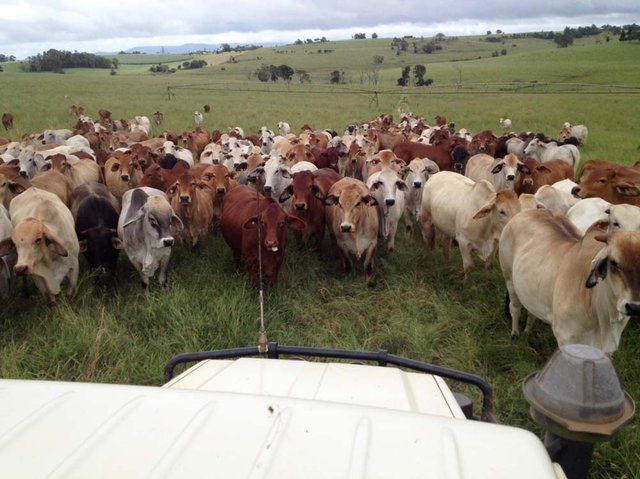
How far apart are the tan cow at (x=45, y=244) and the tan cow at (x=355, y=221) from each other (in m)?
3.23

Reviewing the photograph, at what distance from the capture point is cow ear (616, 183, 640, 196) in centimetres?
706

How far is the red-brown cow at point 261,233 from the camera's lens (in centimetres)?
613

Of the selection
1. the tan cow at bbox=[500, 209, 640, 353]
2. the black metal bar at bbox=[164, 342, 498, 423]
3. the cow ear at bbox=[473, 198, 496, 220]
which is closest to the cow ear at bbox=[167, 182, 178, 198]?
the cow ear at bbox=[473, 198, 496, 220]

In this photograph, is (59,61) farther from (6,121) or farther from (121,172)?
(121,172)

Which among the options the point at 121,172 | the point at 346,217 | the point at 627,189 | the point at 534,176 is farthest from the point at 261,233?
the point at 534,176

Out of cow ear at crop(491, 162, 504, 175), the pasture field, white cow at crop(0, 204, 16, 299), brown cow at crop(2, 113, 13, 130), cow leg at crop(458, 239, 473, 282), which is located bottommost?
the pasture field

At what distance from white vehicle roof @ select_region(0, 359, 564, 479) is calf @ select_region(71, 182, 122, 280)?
16.4 feet

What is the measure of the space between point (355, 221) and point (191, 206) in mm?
2456

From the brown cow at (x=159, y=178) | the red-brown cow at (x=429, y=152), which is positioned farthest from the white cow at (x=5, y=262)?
the red-brown cow at (x=429, y=152)

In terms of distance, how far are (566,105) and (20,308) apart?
93.9 feet

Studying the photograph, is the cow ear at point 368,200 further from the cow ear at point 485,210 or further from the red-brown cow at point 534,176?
the red-brown cow at point 534,176

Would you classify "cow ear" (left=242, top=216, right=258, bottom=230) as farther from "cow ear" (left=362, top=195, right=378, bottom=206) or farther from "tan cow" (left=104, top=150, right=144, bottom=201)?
"tan cow" (left=104, top=150, right=144, bottom=201)

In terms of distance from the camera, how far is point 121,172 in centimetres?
935

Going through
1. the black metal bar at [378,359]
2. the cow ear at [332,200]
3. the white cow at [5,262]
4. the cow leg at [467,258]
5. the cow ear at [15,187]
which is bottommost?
the cow leg at [467,258]
